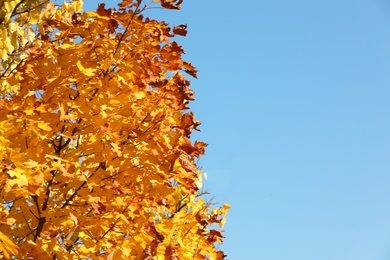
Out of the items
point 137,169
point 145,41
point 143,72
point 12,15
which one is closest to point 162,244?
point 137,169

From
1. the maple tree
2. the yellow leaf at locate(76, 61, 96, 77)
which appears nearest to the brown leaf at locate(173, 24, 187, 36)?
the maple tree

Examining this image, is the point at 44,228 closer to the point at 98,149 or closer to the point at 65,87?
the point at 98,149

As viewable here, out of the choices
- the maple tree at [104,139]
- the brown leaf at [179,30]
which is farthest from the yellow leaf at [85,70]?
the brown leaf at [179,30]

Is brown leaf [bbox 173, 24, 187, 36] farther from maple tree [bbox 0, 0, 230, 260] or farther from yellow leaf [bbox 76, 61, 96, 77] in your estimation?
yellow leaf [bbox 76, 61, 96, 77]

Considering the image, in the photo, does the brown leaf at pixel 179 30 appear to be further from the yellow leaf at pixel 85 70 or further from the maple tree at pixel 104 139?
the yellow leaf at pixel 85 70

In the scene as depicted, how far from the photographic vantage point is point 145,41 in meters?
3.94

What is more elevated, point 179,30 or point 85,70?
point 179,30

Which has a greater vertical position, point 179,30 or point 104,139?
point 179,30

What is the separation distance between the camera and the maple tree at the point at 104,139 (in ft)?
10.9

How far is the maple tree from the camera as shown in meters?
3.33

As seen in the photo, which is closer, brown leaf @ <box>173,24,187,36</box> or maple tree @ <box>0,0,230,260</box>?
maple tree @ <box>0,0,230,260</box>

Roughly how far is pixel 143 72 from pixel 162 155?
0.75 metres

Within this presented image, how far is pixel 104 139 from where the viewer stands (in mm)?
3529

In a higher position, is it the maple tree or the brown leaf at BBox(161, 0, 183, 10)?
the brown leaf at BBox(161, 0, 183, 10)
